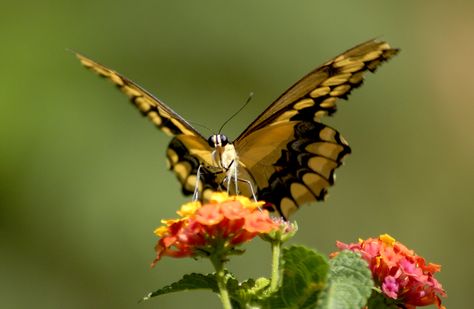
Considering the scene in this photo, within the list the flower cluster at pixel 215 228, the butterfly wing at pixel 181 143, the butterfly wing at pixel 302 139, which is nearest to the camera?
the flower cluster at pixel 215 228

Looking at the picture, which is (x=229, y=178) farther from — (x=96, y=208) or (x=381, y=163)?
(x=381, y=163)

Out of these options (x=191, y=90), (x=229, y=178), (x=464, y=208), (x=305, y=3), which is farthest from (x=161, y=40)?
(x=229, y=178)

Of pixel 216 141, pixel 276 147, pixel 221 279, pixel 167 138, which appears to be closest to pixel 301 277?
pixel 221 279

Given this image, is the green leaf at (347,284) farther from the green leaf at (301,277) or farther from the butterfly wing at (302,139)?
the butterfly wing at (302,139)

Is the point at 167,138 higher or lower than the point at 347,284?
higher

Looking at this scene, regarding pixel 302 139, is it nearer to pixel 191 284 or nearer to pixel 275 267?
pixel 275 267

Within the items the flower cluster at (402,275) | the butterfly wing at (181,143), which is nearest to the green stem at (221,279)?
the flower cluster at (402,275)
